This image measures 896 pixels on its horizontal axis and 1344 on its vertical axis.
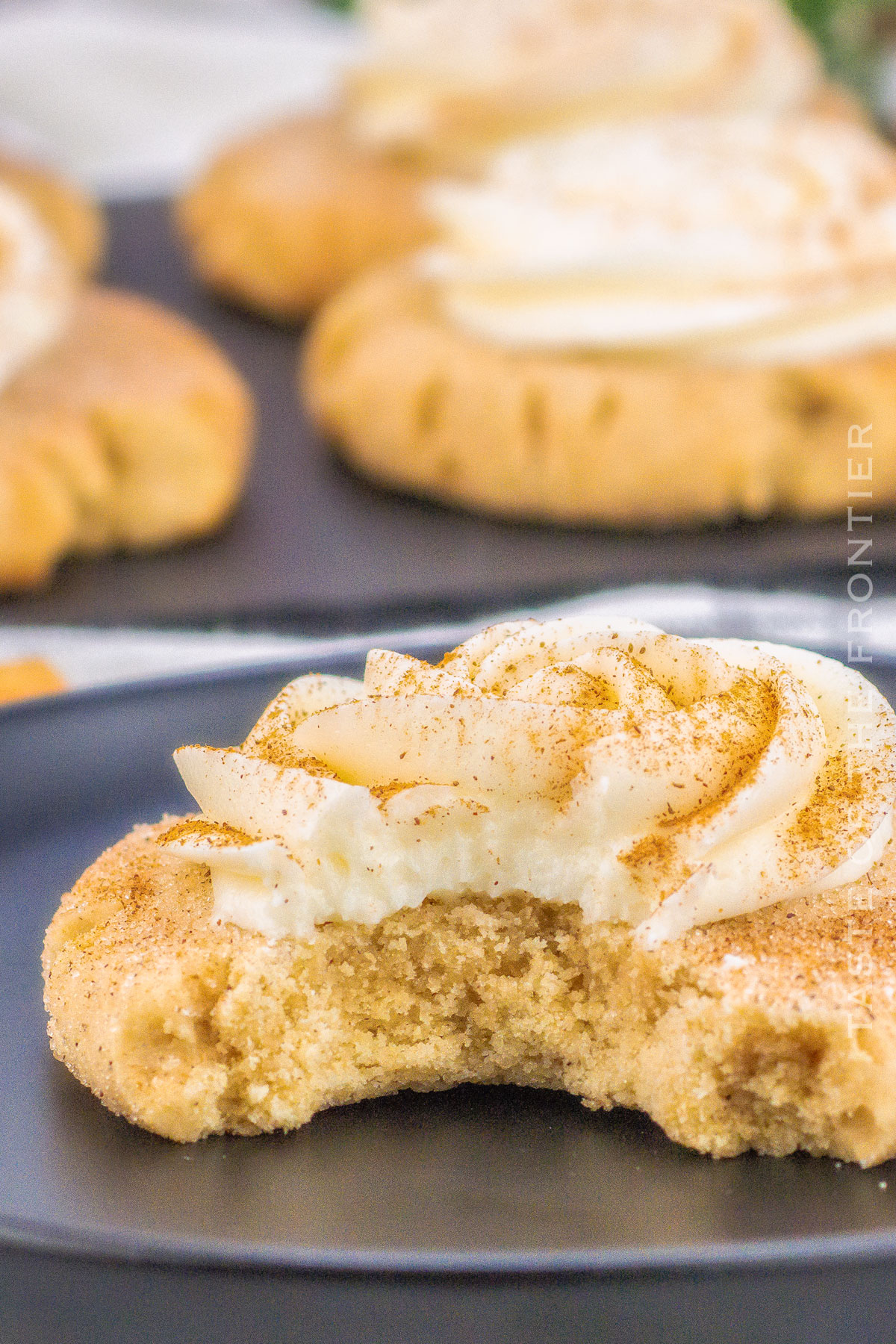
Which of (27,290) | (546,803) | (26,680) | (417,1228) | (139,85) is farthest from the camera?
(139,85)

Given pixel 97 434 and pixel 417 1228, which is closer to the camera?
pixel 417 1228

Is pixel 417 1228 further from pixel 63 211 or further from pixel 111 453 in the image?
pixel 63 211

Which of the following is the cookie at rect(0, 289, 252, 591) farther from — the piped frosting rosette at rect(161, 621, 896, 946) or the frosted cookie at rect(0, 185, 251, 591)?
the piped frosting rosette at rect(161, 621, 896, 946)

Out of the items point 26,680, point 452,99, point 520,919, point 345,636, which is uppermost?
point 452,99

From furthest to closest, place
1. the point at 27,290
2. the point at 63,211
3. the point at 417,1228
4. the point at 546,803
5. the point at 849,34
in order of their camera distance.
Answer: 1. the point at 849,34
2. the point at 63,211
3. the point at 27,290
4. the point at 546,803
5. the point at 417,1228

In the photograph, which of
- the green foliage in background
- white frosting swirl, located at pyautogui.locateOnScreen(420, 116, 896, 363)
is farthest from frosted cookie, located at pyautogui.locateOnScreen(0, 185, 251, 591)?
the green foliage in background

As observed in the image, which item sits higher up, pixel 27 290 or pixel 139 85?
pixel 27 290

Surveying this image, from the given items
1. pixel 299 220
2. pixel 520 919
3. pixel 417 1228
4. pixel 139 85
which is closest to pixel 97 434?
pixel 299 220
